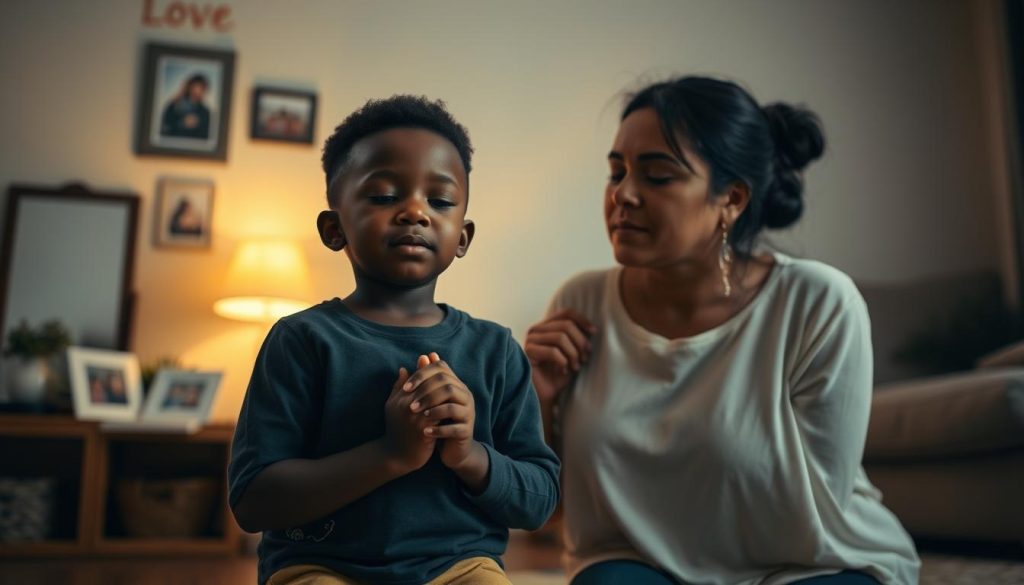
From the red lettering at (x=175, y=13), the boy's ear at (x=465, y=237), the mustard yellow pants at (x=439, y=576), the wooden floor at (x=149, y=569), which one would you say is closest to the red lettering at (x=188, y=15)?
the red lettering at (x=175, y=13)

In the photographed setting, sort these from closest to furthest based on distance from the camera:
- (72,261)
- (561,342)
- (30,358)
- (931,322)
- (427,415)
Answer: (427,415) < (561,342) < (30,358) < (931,322) < (72,261)

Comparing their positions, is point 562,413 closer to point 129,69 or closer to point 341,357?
point 341,357

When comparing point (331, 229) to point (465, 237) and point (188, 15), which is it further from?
point (188, 15)

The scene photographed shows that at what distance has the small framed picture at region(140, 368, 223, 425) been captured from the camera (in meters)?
3.42

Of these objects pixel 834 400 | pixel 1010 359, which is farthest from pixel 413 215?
pixel 1010 359

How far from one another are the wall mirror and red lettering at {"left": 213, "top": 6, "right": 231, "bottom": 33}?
31.7 inches

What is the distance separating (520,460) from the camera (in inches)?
33.4

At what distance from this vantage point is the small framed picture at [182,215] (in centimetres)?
380

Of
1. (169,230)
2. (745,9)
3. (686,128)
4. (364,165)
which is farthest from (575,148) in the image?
(364,165)

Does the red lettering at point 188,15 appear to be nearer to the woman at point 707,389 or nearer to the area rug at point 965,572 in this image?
the area rug at point 965,572

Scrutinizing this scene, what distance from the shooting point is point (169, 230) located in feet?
12.5

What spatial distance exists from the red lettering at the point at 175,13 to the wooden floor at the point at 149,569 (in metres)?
2.19

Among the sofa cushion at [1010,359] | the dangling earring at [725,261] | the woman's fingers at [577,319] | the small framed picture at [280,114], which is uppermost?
the small framed picture at [280,114]

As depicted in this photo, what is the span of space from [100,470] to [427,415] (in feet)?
9.45
